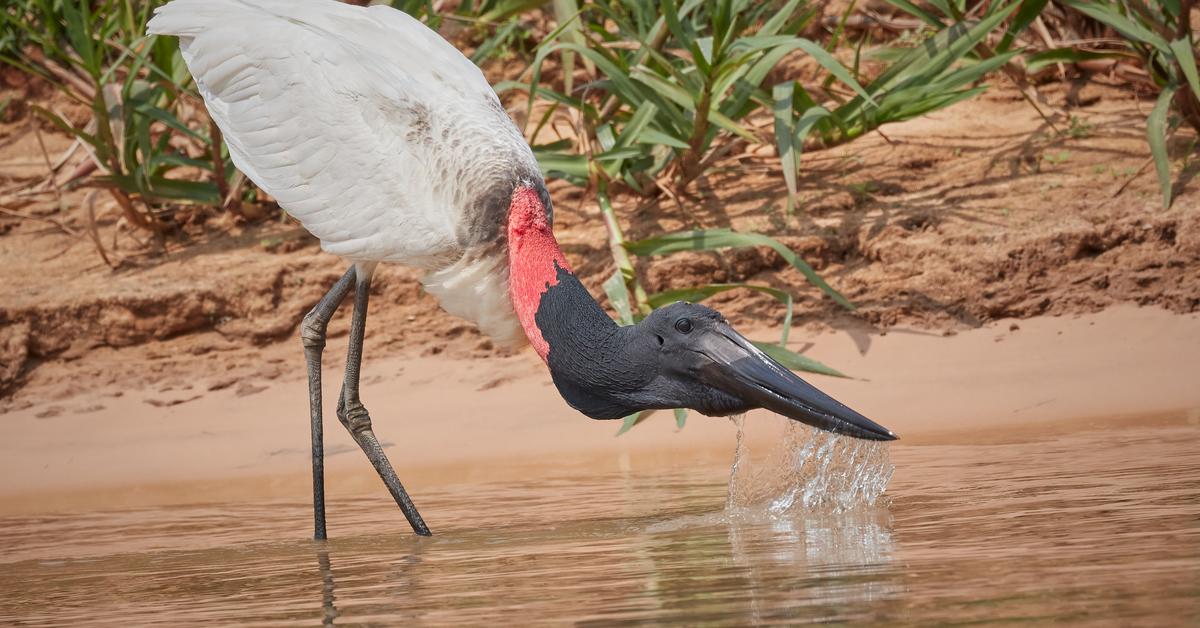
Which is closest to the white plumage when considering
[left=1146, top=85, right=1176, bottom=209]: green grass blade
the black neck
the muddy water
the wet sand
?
the black neck

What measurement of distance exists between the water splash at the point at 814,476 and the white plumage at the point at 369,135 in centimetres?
79

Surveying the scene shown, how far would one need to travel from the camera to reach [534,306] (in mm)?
3898

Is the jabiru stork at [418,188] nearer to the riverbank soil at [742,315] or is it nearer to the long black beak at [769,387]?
the long black beak at [769,387]

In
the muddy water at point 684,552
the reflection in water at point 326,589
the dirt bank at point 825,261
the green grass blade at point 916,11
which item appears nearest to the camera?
the muddy water at point 684,552

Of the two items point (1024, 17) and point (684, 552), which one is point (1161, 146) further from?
point (684, 552)

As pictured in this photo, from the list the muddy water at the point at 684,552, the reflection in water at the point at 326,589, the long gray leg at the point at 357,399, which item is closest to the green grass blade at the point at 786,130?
the muddy water at the point at 684,552

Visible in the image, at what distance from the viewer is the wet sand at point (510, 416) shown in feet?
16.6

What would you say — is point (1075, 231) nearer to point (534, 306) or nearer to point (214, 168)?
point (534, 306)

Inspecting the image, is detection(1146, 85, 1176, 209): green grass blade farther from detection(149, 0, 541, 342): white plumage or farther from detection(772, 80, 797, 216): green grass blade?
detection(149, 0, 541, 342): white plumage

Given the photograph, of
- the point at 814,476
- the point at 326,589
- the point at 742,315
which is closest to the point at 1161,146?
the point at 742,315

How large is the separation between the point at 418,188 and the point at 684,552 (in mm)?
1443

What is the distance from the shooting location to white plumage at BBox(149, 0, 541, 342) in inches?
159

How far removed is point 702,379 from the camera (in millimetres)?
3383

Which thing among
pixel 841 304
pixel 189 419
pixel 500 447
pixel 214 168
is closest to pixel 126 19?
pixel 214 168
